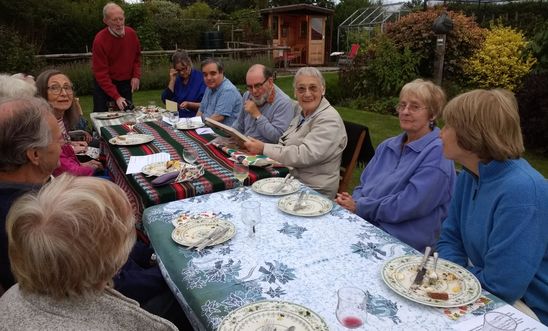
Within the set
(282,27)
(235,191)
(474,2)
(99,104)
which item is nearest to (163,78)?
(99,104)

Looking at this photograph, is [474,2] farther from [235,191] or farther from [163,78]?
[235,191]

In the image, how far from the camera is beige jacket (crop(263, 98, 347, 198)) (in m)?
3.12

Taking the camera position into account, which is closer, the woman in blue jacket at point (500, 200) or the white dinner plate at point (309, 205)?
the woman in blue jacket at point (500, 200)

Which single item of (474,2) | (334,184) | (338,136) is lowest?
(334,184)

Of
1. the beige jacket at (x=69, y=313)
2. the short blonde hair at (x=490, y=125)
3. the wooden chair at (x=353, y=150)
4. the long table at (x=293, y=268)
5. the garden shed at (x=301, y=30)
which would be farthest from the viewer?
the garden shed at (x=301, y=30)

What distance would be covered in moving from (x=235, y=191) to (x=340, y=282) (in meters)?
1.19

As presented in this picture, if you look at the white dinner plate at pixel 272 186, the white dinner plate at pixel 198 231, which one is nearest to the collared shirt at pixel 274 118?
the white dinner plate at pixel 272 186

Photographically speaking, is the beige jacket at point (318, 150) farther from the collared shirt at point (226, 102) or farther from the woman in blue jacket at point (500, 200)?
the collared shirt at point (226, 102)

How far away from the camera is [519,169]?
179 cm

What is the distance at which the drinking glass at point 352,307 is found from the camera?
139 centimetres

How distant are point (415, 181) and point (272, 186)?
2.96ft

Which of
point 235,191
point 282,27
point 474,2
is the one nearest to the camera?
point 235,191

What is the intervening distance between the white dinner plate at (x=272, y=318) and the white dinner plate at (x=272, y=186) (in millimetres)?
1127

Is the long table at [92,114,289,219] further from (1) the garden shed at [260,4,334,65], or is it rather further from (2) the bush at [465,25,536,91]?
(1) the garden shed at [260,4,334,65]
